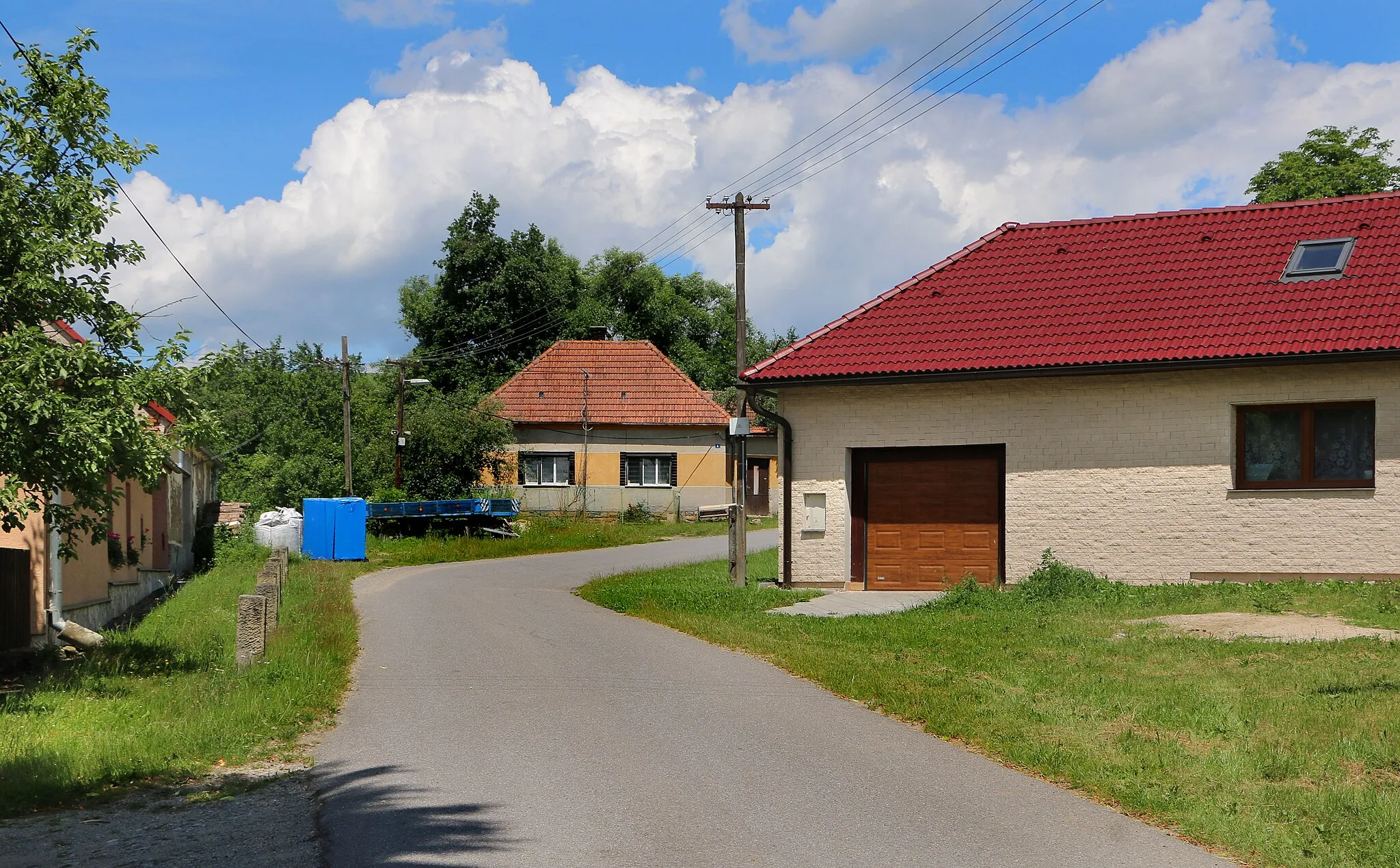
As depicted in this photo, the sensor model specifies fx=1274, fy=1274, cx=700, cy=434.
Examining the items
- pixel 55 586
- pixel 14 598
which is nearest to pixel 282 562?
pixel 55 586

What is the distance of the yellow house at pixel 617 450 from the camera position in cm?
4731

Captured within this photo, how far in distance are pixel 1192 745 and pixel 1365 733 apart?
1.14 m

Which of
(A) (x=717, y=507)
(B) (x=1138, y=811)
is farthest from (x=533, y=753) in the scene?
(A) (x=717, y=507)

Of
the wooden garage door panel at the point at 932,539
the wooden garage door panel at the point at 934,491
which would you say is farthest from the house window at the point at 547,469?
the wooden garage door panel at the point at 932,539

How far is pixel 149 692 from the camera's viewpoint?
12.0 m

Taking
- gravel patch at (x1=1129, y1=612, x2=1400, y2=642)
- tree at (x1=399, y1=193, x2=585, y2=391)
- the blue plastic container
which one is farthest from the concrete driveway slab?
tree at (x1=399, y1=193, x2=585, y2=391)

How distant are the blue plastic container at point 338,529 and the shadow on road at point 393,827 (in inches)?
995

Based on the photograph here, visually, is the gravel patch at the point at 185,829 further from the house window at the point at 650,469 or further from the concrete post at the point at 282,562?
the house window at the point at 650,469

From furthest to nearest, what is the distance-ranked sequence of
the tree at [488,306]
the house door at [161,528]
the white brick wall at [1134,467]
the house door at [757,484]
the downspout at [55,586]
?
the tree at [488,306] → the house door at [757,484] → the house door at [161,528] → the white brick wall at [1134,467] → the downspout at [55,586]

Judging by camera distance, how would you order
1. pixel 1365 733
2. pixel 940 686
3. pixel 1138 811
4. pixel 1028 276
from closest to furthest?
pixel 1138 811
pixel 1365 733
pixel 940 686
pixel 1028 276

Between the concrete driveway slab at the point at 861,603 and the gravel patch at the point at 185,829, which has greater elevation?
the gravel patch at the point at 185,829

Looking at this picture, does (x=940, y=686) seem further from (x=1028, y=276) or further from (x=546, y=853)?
(x=1028, y=276)

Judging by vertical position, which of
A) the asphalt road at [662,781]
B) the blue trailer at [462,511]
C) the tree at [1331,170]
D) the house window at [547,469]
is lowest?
the asphalt road at [662,781]

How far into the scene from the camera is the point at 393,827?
6.62 metres
